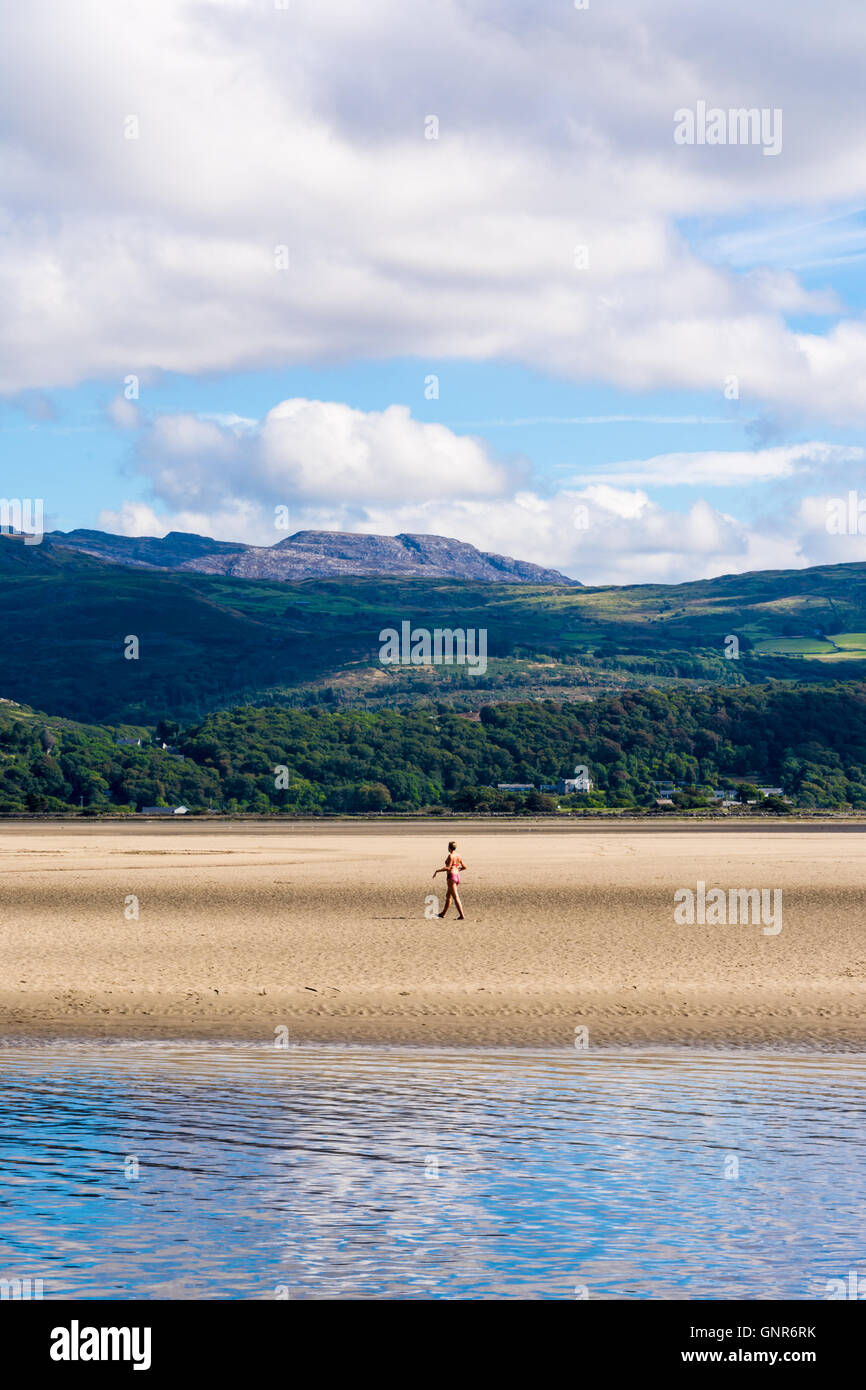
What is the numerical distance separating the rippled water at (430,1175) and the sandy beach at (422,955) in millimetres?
2863

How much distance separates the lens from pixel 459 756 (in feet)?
518

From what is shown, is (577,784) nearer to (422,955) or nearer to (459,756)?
(459,756)

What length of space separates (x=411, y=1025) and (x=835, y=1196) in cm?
1034

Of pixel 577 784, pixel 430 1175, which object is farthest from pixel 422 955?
pixel 577 784

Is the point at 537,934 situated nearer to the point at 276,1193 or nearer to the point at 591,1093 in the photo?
the point at 591,1093

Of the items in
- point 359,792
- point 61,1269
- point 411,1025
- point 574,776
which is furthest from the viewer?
point 574,776

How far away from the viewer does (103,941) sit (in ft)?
104

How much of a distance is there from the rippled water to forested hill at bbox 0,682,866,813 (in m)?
112

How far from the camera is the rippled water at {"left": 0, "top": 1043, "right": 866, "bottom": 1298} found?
36.8 feet

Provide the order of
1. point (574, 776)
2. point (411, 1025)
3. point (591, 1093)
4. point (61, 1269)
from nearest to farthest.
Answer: point (61, 1269) → point (591, 1093) → point (411, 1025) → point (574, 776)

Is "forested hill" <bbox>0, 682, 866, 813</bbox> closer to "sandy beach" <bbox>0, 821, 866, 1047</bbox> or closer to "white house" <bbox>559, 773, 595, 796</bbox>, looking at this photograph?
"white house" <bbox>559, 773, 595, 796</bbox>

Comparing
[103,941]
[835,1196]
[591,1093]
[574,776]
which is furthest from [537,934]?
[574,776]

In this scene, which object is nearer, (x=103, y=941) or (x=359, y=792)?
(x=103, y=941)
